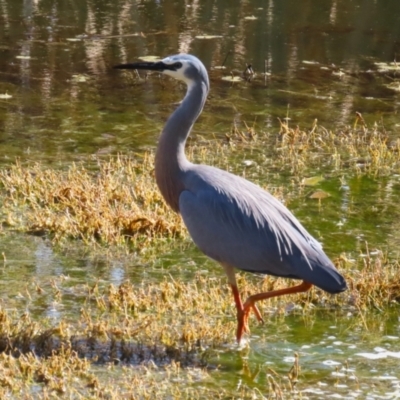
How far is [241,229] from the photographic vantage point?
531cm

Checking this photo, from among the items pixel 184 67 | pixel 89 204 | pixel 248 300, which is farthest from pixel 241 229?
pixel 89 204

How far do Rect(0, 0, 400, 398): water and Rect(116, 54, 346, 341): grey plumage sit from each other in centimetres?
44

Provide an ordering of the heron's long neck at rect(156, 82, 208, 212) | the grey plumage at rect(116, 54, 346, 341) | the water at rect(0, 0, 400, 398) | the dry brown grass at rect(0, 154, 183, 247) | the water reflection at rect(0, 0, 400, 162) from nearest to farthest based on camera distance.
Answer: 1. the grey plumage at rect(116, 54, 346, 341)
2. the water at rect(0, 0, 400, 398)
3. the heron's long neck at rect(156, 82, 208, 212)
4. the dry brown grass at rect(0, 154, 183, 247)
5. the water reflection at rect(0, 0, 400, 162)

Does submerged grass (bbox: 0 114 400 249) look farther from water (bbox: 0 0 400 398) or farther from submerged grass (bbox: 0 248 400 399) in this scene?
submerged grass (bbox: 0 248 400 399)

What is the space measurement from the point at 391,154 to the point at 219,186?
399cm

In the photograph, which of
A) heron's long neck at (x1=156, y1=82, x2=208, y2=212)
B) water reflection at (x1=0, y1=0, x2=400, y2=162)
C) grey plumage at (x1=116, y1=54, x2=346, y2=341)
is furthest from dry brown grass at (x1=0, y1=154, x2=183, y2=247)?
grey plumage at (x1=116, y1=54, x2=346, y2=341)

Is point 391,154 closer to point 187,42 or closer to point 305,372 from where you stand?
point 305,372

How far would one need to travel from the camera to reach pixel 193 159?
28.8ft

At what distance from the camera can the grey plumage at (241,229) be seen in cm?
518

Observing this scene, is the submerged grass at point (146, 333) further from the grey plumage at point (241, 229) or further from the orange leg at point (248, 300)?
the grey plumage at point (241, 229)

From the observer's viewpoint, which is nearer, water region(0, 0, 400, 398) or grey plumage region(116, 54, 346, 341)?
grey plumage region(116, 54, 346, 341)

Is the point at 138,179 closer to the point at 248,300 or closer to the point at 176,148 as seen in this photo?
the point at 176,148

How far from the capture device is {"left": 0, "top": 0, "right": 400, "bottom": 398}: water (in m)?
5.42

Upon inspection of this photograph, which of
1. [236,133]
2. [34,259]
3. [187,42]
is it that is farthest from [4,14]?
[34,259]
